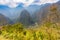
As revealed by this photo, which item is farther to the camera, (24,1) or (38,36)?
(24,1)

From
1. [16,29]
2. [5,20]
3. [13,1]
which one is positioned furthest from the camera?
[13,1]

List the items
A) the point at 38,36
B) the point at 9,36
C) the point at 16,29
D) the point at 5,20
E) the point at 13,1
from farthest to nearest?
the point at 13,1
the point at 5,20
the point at 16,29
the point at 9,36
the point at 38,36

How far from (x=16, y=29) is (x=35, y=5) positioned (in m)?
3.30

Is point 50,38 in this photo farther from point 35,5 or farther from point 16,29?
point 35,5

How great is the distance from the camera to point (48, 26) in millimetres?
4207

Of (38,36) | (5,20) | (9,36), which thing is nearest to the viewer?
(38,36)

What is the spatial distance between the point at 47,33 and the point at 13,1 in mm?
4364

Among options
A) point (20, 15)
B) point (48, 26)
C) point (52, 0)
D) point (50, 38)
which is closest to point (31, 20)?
point (20, 15)

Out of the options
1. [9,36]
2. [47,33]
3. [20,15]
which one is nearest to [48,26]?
[47,33]

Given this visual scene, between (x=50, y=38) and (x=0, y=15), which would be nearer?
(x=50, y=38)

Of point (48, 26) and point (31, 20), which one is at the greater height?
point (48, 26)

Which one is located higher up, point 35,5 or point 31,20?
point 35,5

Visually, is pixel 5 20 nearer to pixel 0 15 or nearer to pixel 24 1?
pixel 0 15

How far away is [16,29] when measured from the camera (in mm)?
4887
